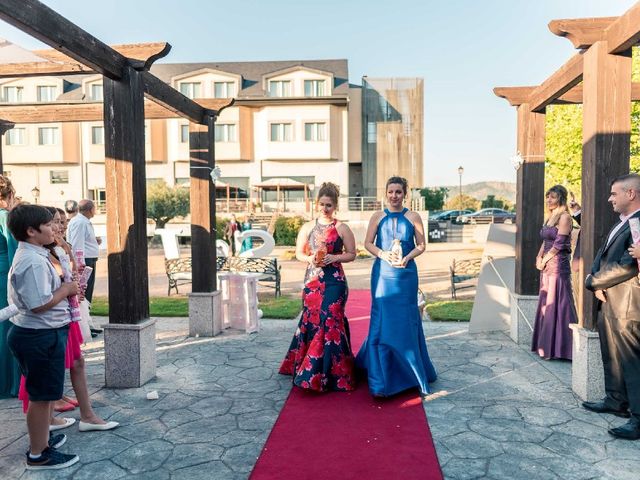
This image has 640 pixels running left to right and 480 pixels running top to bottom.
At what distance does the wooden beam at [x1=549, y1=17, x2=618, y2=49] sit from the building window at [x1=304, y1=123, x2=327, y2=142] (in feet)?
106

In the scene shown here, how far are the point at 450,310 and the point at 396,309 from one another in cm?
471

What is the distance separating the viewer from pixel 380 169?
38625 mm

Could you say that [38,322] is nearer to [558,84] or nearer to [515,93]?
[558,84]

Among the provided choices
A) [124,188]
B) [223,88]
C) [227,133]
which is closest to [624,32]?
[124,188]

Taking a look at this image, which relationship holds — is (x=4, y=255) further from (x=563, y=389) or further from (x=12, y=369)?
(x=563, y=389)

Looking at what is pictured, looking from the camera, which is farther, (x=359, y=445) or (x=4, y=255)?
(x=4, y=255)

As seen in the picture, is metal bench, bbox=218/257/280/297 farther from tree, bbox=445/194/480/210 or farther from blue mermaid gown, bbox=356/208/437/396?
tree, bbox=445/194/480/210

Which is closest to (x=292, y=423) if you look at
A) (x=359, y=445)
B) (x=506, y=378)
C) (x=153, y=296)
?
(x=359, y=445)

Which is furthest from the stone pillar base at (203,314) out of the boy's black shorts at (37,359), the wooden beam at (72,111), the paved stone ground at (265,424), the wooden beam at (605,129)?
the wooden beam at (605,129)

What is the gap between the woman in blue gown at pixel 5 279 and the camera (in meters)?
4.80

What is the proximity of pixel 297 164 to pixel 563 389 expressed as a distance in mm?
32877

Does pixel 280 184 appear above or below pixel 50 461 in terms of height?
above

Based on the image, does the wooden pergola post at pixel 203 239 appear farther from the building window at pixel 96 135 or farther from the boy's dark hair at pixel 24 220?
the building window at pixel 96 135

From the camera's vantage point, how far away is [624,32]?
4316mm
